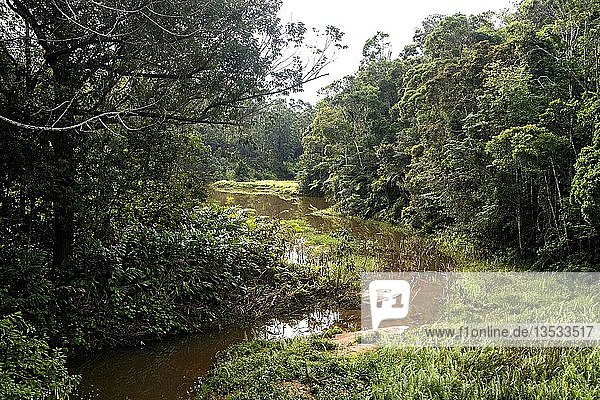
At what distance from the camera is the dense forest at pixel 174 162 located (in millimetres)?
6484

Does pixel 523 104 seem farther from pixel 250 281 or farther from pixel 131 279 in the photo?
pixel 131 279

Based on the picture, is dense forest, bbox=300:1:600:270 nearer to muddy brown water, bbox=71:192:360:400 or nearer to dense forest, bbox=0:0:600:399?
dense forest, bbox=0:0:600:399

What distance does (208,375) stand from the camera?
6.09 metres

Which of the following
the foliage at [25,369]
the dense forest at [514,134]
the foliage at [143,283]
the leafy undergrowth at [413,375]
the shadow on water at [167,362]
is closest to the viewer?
the foliage at [25,369]

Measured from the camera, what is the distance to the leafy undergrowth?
4.54m

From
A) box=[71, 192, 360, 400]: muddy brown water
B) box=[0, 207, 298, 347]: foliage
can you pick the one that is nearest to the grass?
box=[71, 192, 360, 400]: muddy brown water

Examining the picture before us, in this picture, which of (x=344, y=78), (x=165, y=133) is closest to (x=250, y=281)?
(x=165, y=133)

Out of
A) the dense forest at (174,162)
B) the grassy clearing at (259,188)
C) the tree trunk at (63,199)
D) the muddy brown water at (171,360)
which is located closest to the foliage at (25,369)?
the dense forest at (174,162)

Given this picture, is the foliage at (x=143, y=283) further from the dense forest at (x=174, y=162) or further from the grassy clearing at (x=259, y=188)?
the grassy clearing at (x=259, y=188)

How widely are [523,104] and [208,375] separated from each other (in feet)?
26.3

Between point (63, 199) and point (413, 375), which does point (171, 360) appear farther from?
point (413, 375)

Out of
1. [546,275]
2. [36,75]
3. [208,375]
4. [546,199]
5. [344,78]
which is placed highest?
[344,78]

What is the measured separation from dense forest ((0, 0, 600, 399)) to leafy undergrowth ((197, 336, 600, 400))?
6.20ft

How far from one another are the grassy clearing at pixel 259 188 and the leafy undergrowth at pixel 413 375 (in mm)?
27317
